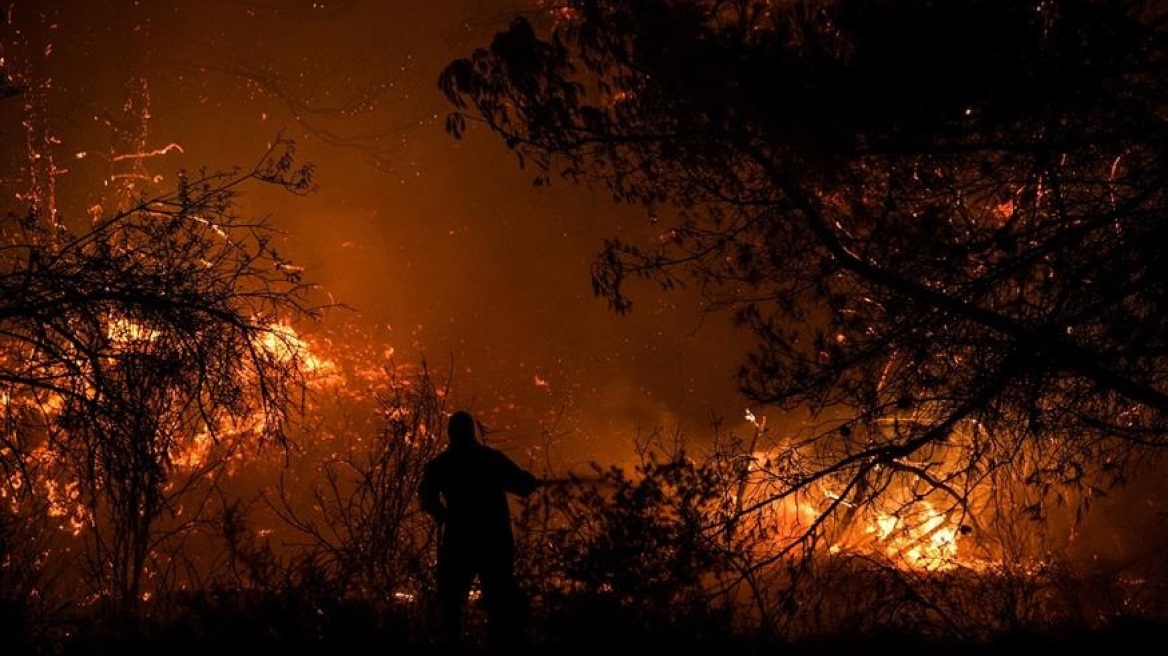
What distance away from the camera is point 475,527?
5.97 m

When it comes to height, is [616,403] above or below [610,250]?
above

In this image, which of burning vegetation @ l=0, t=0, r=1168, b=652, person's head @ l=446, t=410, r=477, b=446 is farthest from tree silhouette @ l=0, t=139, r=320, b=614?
person's head @ l=446, t=410, r=477, b=446

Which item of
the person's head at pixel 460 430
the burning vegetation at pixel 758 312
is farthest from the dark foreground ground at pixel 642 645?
the person's head at pixel 460 430

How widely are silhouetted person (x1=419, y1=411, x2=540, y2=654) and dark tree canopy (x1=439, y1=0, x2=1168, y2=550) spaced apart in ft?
7.82

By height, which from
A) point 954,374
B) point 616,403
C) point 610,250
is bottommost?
point 954,374

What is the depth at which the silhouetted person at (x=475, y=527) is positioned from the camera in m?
5.97

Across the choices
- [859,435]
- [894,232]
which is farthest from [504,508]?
[894,232]

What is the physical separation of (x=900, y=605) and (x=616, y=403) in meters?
26.3

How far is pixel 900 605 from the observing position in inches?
282

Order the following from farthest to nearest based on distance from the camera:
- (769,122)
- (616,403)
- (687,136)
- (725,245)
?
(616,403), (725,245), (687,136), (769,122)

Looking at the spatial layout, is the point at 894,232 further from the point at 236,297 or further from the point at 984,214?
the point at 236,297

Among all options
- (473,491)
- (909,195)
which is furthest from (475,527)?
(909,195)

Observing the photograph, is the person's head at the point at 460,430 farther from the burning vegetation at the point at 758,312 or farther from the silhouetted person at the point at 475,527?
the burning vegetation at the point at 758,312

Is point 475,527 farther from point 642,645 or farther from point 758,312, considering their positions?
point 758,312
